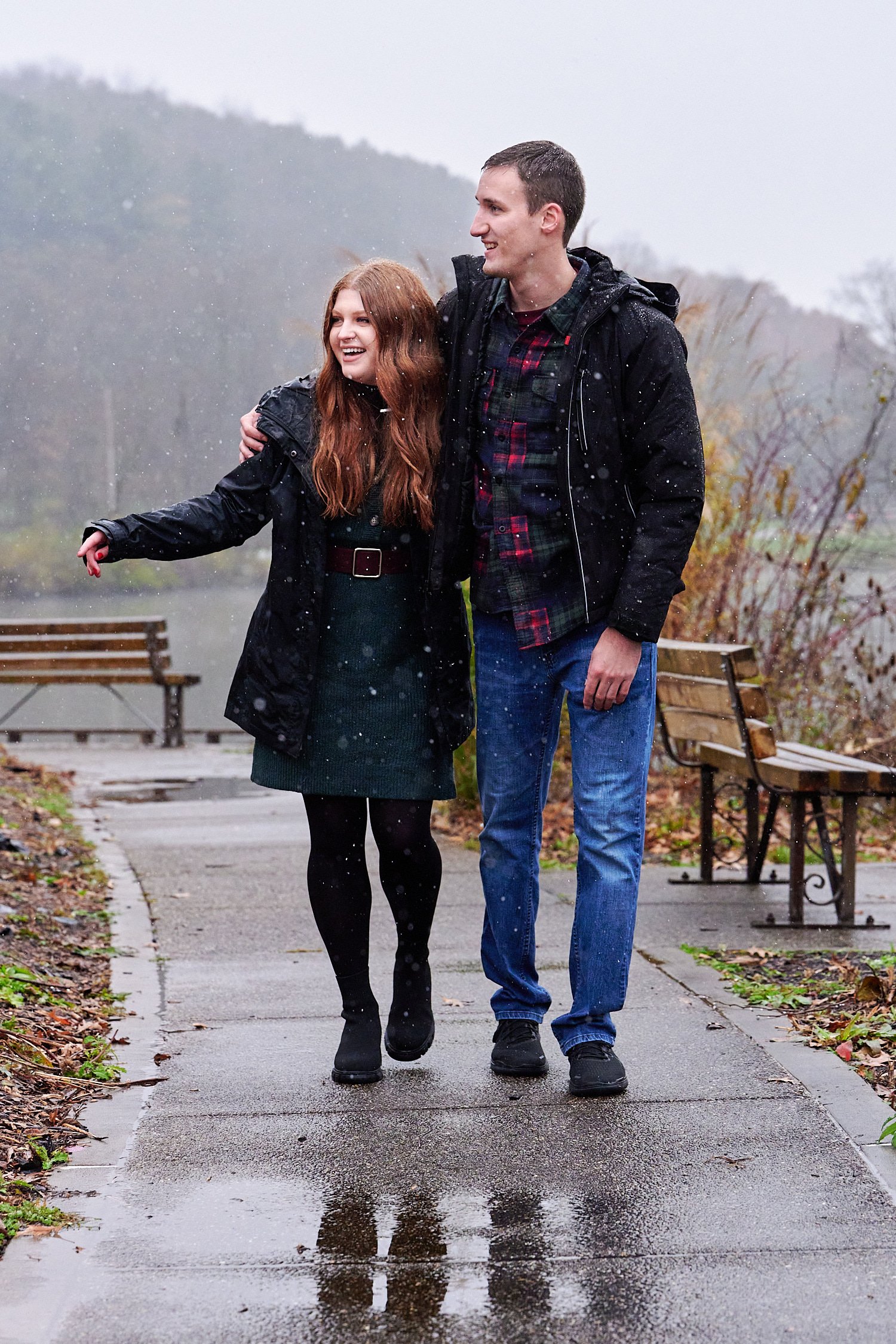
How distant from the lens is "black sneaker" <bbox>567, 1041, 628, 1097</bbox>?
3.55 metres

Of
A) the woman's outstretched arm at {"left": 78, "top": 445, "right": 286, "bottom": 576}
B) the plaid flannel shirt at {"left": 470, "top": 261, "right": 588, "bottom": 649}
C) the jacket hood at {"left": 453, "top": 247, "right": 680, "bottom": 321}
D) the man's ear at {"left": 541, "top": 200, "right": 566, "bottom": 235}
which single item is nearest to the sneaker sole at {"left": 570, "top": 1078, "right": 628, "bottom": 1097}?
the plaid flannel shirt at {"left": 470, "top": 261, "right": 588, "bottom": 649}

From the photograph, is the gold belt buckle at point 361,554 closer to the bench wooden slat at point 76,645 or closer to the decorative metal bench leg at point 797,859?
the decorative metal bench leg at point 797,859

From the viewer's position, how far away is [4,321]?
2314 inches

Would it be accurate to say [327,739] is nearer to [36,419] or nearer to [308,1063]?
[308,1063]

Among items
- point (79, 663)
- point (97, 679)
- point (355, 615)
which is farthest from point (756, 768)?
point (79, 663)

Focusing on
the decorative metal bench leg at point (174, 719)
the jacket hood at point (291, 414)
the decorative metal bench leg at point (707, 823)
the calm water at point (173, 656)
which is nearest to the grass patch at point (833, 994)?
the decorative metal bench leg at point (707, 823)

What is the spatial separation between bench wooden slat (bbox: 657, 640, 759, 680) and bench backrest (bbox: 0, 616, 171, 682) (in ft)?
28.4

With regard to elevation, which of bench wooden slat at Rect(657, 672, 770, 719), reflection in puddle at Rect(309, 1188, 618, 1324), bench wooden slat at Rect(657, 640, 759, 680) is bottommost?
reflection in puddle at Rect(309, 1188, 618, 1324)

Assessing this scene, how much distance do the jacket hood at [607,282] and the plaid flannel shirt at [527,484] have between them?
52mm

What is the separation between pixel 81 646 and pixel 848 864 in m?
10.5

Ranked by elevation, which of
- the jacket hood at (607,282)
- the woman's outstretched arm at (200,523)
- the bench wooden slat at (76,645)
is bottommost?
the bench wooden slat at (76,645)

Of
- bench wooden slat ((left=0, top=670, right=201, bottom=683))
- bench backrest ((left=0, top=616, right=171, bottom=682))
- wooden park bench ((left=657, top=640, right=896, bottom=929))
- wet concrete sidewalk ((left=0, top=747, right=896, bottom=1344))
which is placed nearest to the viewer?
wet concrete sidewalk ((left=0, top=747, right=896, bottom=1344))

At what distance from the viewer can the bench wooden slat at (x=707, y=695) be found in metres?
5.97

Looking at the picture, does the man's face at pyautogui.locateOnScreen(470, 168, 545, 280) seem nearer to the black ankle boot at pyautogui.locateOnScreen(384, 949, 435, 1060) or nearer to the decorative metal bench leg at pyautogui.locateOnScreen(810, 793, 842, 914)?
the black ankle boot at pyautogui.locateOnScreen(384, 949, 435, 1060)
